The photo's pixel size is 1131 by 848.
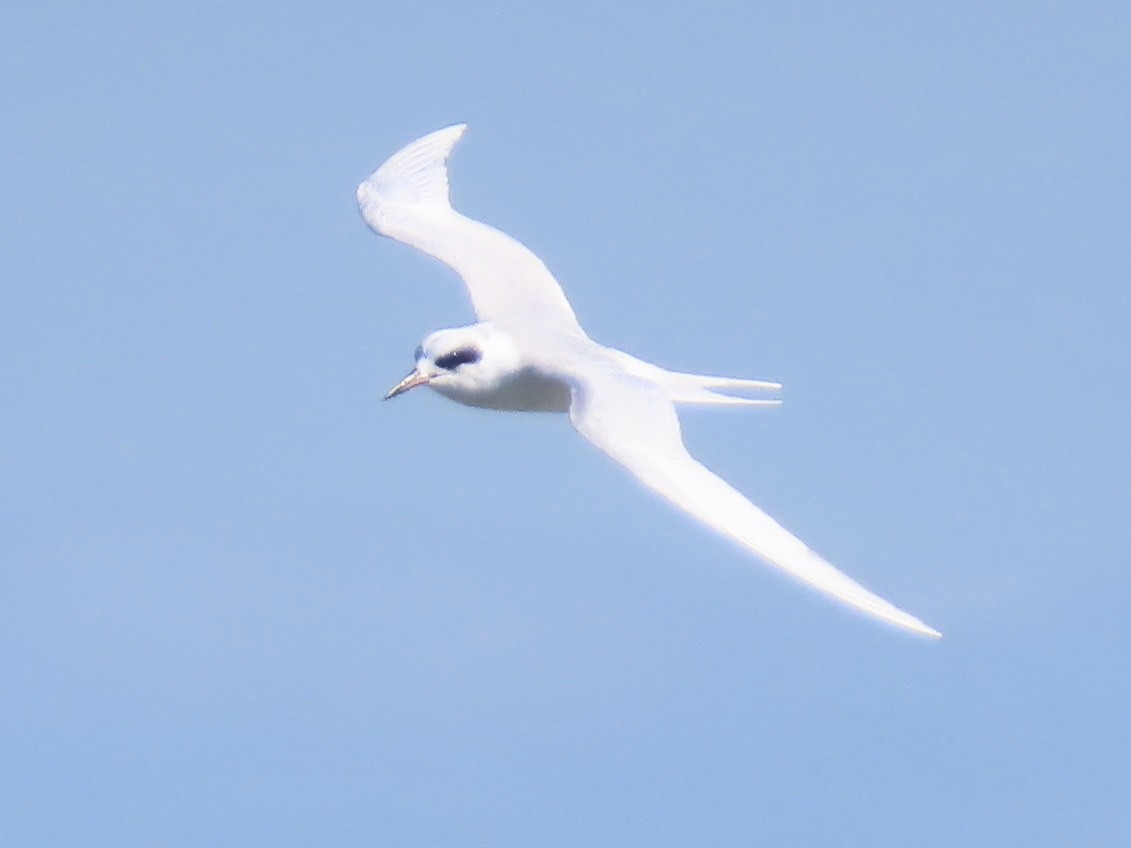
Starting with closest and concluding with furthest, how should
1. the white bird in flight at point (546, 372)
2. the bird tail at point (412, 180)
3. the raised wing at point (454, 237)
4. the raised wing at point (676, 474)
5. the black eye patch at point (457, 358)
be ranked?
the raised wing at point (676, 474)
the white bird in flight at point (546, 372)
the black eye patch at point (457, 358)
the raised wing at point (454, 237)
the bird tail at point (412, 180)

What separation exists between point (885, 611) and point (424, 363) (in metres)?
4.61

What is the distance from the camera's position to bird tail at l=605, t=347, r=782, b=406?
10.8 meters

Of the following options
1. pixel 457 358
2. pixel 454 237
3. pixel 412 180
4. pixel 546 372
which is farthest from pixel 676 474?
pixel 412 180

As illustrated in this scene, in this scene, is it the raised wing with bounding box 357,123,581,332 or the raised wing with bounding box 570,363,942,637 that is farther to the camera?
the raised wing with bounding box 357,123,581,332

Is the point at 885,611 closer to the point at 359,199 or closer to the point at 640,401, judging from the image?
the point at 640,401

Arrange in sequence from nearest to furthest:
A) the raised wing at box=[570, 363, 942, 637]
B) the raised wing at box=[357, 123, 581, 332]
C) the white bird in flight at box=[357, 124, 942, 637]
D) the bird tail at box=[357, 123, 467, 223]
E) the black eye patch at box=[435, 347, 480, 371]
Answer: the raised wing at box=[570, 363, 942, 637], the white bird in flight at box=[357, 124, 942, 637], the black eye patch at box=[435, 347, 480, 371], the raised wing at box=[357, 123, 581, 332], the bird tail at box=[357, 123, 467, 223]

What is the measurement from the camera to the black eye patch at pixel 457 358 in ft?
34.6

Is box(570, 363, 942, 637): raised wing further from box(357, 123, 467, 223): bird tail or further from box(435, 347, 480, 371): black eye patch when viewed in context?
box(357, 123, 467, 223): bird tail

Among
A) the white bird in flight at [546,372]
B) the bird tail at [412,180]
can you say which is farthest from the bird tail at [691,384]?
the bird tail at [412,180]

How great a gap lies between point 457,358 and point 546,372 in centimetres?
51

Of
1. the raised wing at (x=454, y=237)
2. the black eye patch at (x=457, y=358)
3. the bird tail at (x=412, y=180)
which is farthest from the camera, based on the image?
the bird tail at (x=412, y=180)

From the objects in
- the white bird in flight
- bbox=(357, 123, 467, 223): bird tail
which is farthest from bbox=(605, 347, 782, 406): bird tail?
bbox=(357, 123, 467, 223): bird tail

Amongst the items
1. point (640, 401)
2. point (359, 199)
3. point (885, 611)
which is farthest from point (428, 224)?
point (885, 611)

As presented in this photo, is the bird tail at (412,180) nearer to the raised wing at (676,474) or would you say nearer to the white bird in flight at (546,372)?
the white bird in flight at (546,372)
